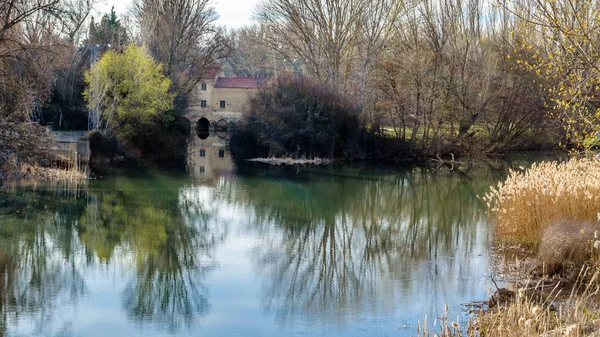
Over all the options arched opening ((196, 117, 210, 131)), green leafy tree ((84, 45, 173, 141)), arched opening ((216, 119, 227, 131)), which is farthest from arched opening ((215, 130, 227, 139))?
green leafy tree ((84, 45, 173, 141))

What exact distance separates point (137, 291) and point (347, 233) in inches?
260

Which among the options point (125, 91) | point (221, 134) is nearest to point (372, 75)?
point (125, 91)

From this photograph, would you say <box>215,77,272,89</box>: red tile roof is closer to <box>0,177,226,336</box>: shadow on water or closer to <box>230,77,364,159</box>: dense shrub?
<box>230,77,364,159</box>: dense shrub

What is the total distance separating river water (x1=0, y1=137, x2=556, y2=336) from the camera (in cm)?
974

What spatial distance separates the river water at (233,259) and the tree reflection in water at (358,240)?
0.04 m

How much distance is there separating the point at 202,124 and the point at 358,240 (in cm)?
5269

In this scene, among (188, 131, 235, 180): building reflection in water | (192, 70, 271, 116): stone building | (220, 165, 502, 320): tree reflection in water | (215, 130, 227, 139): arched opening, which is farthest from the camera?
(192, 70, 271, 116): stone building

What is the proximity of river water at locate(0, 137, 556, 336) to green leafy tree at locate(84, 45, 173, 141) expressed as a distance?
774 cm

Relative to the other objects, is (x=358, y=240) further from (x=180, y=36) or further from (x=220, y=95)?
(x=220, y=95)

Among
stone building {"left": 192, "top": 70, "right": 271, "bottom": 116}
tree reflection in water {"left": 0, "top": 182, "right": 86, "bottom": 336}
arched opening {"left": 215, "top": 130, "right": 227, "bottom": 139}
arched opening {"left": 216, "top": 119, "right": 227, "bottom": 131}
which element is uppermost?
stone building {"left": 192, "top": 70, "right": 271, "bottom": 116}

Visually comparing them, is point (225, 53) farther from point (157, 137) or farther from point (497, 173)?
point (497, 173)

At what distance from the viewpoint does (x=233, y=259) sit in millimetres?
13672

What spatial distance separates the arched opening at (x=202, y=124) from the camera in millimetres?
66625

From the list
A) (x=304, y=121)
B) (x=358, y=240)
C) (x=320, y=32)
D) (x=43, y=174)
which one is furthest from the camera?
(x=320, y=32)
